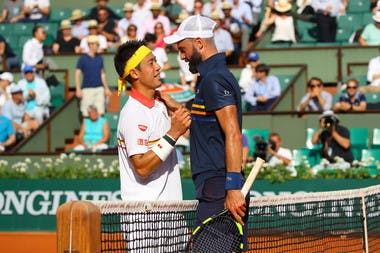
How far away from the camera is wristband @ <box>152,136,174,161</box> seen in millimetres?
6477

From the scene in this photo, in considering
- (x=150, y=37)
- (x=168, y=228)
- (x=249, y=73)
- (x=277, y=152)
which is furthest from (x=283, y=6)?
(x=168, y=228)

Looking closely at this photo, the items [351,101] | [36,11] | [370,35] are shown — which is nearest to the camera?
[351,101]

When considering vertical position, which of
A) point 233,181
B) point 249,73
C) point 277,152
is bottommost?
point 277,152

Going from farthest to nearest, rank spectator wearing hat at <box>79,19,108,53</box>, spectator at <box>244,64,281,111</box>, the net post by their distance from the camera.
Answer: spectator wearing hat at <box>79,19,108,53</box> < spectator at <box>244,64,281,111</box> < the net post

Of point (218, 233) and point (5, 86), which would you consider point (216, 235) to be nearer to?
point (218, 233)

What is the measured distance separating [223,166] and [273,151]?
10903 mm

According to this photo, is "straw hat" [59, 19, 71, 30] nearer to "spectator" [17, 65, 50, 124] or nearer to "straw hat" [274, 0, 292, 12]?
"spectator" [17, 65, 50, 124]

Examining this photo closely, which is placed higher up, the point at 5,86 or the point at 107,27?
the point at 107,27

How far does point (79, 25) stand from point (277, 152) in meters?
7.01

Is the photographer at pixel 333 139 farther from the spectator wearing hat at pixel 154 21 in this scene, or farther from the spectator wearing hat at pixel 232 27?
the spectator wearing hat at pixel 154 21

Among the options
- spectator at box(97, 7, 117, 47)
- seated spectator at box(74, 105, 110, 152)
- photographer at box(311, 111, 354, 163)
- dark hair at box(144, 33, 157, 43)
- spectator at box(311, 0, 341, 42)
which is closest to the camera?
photographer at box(311, 111, 354, 163)

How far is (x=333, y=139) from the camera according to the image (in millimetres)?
16547

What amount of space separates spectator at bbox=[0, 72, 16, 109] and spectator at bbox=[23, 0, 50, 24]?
350 cm

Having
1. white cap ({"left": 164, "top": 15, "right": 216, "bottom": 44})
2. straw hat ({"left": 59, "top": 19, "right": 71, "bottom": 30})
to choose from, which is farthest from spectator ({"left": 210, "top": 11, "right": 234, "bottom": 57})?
white cap ({"left": 164, "top": 15, "right": 216, "bottom": 44})
